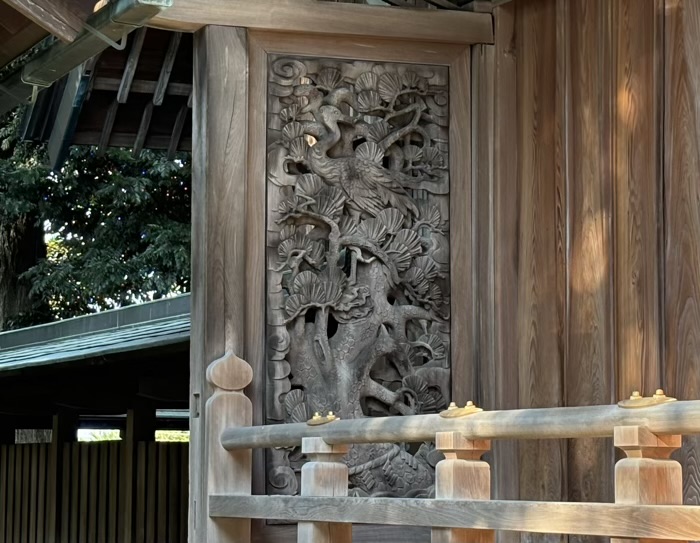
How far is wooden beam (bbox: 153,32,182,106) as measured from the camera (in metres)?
6.96

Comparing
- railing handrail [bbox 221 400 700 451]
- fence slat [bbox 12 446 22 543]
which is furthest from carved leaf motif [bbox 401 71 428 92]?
fence slat [bbox 12 446 22 543]

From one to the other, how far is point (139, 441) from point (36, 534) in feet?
5.22

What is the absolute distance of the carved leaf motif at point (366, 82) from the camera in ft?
19.1

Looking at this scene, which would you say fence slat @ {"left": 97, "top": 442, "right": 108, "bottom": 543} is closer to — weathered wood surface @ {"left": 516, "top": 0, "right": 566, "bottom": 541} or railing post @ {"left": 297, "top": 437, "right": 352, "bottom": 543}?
weathered wood surface @ {"left": 516, "top": 0, "right": 566, "bottom": 541}

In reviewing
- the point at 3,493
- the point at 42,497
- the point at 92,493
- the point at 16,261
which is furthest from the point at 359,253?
the point at 16,261

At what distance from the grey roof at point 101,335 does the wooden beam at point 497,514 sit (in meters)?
2.44

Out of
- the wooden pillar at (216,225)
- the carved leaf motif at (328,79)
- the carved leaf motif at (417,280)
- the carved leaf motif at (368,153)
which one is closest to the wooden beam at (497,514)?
the wooden pillar at (216,225)

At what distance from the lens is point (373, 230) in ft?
18.9

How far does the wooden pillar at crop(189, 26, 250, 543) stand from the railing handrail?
16.9 inches

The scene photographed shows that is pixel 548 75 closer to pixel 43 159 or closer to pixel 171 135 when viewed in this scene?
pixel 171 135

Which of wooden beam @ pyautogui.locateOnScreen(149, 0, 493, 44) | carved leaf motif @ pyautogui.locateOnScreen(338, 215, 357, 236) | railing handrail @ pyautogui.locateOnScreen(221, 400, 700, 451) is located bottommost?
railing handrail @ pyautogui.locateOnScreen(221, 400, 700, 451)

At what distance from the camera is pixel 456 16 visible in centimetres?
588

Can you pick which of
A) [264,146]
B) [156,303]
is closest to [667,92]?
[264,146]

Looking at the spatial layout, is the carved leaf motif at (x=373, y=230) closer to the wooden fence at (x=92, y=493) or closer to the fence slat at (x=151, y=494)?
the wooden fence at (x=92, y=493)
